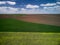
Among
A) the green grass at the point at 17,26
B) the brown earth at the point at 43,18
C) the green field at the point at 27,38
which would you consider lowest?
the green field at the point at 27,38

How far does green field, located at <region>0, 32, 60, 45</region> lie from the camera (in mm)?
1503

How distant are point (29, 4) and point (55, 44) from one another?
0.66 metres

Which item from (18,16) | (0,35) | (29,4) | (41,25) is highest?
(29,4)

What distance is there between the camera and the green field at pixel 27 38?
4.93ft

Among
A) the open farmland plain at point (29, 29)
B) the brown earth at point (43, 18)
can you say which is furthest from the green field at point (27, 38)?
the brown earth at point (43, 18)

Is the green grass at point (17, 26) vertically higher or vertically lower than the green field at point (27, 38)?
higher

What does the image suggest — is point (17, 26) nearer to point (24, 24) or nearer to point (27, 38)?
point (24, 24)

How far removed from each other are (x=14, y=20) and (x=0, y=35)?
287 millimetres

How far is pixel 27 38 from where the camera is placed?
4.99 feet

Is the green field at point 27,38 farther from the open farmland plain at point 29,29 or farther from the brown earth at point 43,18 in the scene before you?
the brown earth at point 43,18

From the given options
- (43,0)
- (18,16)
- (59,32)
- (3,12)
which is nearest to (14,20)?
(18,16)

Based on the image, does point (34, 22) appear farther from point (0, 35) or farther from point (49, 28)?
point (0, 35)

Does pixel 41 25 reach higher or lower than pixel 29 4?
lower

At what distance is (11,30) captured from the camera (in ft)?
5.04
